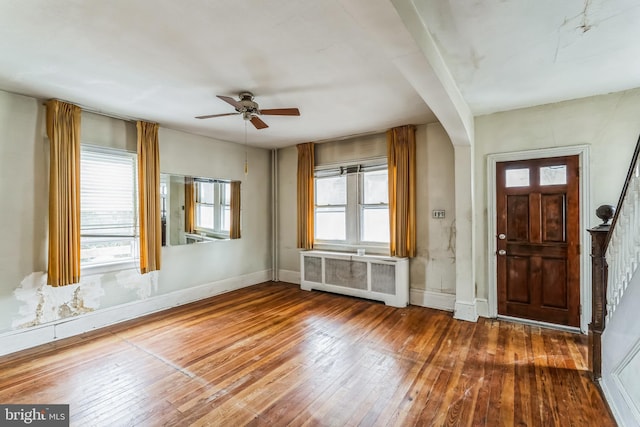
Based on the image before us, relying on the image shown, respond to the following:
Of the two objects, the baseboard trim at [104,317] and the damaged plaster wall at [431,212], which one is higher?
the damaged plaster wall at [431,212]

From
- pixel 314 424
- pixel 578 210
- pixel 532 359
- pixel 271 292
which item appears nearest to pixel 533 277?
pixel 578 210

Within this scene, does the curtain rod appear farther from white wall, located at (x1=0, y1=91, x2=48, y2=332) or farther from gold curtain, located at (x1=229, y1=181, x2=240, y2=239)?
gold curtain, located at (x1=229, y1=181, x2=240, y2=239)

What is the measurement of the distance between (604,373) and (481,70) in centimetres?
268

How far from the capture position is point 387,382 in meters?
2.38

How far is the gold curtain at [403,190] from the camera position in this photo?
431 cm

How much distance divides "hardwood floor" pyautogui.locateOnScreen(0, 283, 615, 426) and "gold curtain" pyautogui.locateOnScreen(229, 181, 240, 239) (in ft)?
5.81

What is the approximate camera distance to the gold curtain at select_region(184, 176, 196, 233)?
14.9 ft

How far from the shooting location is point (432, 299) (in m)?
4.23

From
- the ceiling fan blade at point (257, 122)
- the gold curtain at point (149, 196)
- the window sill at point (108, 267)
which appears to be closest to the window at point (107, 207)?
the window sill at point (108, 267)

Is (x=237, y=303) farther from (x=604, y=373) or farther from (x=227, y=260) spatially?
(x=604, y=373)

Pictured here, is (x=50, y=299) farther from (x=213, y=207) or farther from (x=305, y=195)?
(x=305, y=195)

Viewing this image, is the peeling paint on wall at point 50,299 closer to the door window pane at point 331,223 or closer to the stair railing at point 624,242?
the door window pane at point 331,223

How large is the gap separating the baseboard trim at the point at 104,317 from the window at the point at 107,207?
0.64 meters

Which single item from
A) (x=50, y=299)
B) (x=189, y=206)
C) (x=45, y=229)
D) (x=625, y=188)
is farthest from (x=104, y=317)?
(x=625, y=188)
